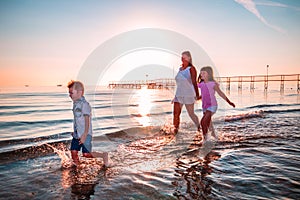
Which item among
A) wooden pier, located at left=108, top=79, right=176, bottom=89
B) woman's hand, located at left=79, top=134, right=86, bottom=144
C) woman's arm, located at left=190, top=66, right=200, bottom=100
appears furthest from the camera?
wooden pier, located at left=108, top=79, right=176, bottom=89

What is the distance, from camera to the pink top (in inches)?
231

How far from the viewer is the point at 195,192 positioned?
115 inches

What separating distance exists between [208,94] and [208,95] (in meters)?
0.03

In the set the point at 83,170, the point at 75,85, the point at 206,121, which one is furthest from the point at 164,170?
the point at 206,121

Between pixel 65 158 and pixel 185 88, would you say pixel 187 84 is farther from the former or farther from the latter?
pixel 65 158

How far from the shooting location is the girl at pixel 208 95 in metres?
5.83

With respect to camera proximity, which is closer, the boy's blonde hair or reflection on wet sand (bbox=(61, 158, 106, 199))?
reflection on wet sand (bbox=(61, 158, 106, 199))

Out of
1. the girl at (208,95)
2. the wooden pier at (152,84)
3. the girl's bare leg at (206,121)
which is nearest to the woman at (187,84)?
the girl at (208,95)

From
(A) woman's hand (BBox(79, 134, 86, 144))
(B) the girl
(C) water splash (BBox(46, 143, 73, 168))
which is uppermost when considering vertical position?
(B) the girl

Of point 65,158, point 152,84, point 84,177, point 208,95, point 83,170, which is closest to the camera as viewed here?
point 84,177

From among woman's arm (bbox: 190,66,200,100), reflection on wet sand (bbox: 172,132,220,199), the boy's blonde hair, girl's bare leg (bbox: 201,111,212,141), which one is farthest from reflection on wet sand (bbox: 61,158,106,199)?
woman's arm (bbox: 190,66,200,100)

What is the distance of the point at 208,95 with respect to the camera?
591 cm

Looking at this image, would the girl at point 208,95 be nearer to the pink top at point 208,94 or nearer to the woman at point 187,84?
the pink top at point 208,94

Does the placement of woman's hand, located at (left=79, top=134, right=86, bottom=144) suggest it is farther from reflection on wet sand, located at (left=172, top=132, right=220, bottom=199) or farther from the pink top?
the pink top
